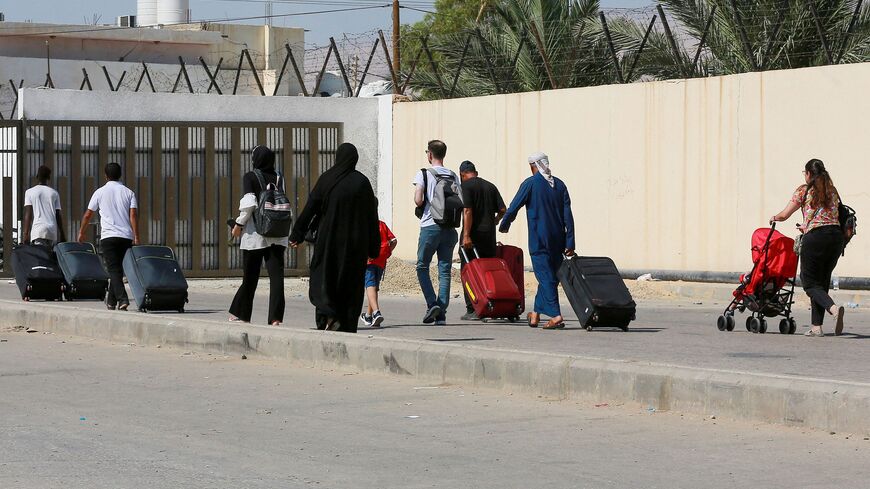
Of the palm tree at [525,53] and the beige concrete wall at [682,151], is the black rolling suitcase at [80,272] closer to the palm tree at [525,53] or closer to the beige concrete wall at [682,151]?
the beige concrete wall at [682,151]

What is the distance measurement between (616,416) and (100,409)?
120 inches

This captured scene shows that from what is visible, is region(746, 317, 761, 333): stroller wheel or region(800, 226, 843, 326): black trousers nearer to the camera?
region(800, 226, 843, 326): black trousers

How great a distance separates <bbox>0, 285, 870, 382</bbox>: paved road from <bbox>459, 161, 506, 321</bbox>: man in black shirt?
826 mm

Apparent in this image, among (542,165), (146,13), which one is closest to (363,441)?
(542,165)

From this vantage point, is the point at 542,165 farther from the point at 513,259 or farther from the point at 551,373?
the point at 551,373

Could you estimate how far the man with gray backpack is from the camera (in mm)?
14359

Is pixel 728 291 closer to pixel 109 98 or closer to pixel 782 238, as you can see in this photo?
pixel 782 238

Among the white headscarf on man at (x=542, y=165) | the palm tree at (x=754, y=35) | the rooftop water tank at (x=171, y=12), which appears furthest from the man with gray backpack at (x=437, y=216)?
the rooftop water tank at (x=171, y=12)

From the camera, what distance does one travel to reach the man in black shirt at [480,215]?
14.8 m

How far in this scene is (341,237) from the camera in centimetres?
1141

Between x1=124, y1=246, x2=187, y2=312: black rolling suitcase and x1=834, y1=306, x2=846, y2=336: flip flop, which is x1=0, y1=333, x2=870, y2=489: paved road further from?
x1=124, y1=246, x2=187, y2=312: black rolling suitcase

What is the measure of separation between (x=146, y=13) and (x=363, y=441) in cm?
6043

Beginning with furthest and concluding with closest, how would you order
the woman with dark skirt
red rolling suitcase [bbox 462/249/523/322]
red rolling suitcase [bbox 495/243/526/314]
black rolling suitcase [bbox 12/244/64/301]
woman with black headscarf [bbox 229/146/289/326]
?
black rolling suitcase [bbox 12/244/64/301]
red rolling suitcase [bbox 495/243/526/314]
red rolling suitcase [bbox 462/249/523/322]
the woman with dark skirt
woman with black headscarf [bbox 229/146/289/326]

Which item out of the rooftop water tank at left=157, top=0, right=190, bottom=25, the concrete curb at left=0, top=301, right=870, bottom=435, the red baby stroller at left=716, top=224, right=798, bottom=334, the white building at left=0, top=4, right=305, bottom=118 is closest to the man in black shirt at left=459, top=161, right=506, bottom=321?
the red baby stroller at left=716, top=224, right=798, bottom=334
